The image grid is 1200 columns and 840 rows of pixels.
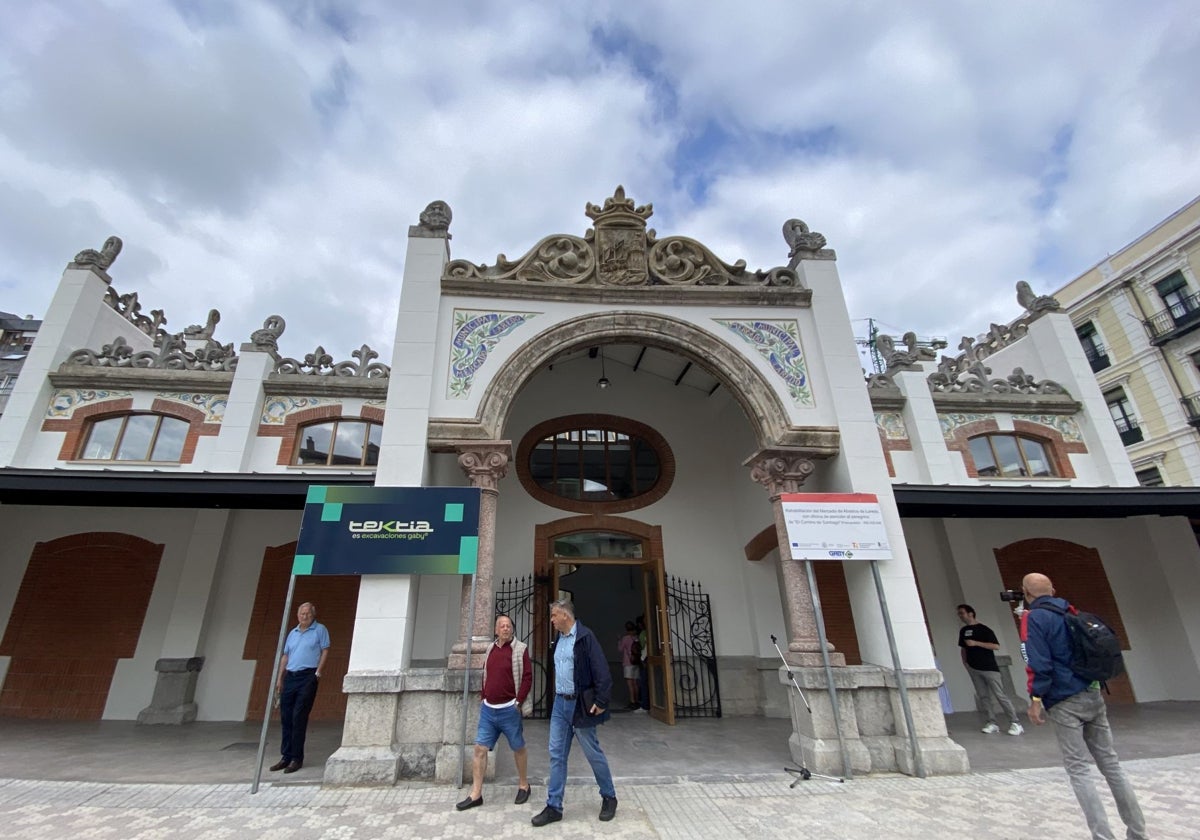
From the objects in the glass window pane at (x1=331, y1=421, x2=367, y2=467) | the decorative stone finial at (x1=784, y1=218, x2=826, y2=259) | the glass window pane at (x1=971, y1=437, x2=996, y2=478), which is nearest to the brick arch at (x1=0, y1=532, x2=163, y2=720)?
the glass window pane at (x1=331, y1=421, x2=367, y2=467)

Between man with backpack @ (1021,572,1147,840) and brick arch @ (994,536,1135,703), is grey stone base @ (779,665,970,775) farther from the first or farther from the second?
brick arch @ (994,536,1135,703)

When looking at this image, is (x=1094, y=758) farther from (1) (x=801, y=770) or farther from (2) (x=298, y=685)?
(2) (x=298, y=685)

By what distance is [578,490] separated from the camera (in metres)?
9.79

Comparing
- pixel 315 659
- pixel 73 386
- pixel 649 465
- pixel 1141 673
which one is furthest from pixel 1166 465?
pixel 73 386

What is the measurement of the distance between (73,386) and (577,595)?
11.6m

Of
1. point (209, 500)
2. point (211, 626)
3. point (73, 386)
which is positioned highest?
point (73, 386)

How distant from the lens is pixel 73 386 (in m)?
9.24

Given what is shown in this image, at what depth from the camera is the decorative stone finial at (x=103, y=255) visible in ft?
32.7

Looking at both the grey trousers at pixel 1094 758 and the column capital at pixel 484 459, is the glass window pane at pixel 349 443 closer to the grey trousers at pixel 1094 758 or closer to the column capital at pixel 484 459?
the column capital at pixel 484 459

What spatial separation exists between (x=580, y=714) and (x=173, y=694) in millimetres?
7600

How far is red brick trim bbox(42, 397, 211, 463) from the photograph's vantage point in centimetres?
898

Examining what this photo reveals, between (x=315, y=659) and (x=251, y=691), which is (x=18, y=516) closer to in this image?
(x=251, y=691)

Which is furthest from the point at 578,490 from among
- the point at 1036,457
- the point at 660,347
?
the point at 1036,457

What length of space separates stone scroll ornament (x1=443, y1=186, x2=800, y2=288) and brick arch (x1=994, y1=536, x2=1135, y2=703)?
7.24 metres
